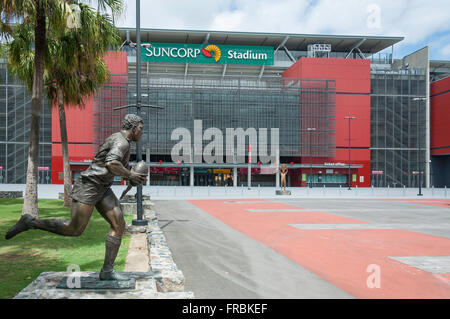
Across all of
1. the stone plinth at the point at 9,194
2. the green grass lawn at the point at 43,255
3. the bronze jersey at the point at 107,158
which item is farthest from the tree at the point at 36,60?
the stone plinth at the point at 9,194

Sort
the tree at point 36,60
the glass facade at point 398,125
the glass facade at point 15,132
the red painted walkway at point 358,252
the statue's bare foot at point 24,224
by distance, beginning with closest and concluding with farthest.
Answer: the statue's bare foot at point 24,224
the red painted walkway at point 358,252
the tree at point 36,60
the glass facade at point 15,132
the glass facade at point 398,125

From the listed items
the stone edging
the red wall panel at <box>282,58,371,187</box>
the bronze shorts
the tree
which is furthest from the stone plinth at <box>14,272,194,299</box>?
the red wall panel at <box>282,58,371,187</box>

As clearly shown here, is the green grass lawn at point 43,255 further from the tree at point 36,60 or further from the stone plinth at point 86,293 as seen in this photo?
the tree at point 36,60

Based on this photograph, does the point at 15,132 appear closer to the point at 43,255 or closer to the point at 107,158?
the point at 43,255

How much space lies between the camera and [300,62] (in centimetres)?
6153

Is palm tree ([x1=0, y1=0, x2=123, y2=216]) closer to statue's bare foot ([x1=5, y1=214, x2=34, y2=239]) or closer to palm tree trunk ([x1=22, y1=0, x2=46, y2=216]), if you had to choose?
palm tree trunk ([x1=22, y1=0, x2=46, y2=216])

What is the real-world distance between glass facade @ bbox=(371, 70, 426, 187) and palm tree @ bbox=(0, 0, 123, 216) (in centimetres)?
5988

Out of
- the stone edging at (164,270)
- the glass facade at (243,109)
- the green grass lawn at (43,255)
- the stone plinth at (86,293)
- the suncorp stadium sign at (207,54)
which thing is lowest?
the green grass lawn at (43,255)

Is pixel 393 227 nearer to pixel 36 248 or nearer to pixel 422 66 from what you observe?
pixel 36 248

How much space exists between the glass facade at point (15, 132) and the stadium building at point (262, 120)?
17 cm

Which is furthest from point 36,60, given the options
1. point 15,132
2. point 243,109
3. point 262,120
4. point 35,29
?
point 15,132

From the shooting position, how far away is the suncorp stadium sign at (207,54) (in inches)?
2532

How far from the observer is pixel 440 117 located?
6241 cm
